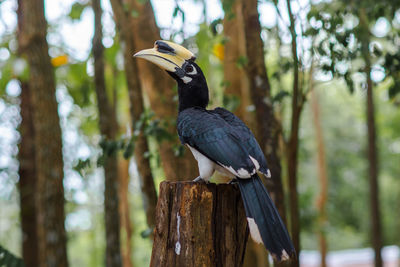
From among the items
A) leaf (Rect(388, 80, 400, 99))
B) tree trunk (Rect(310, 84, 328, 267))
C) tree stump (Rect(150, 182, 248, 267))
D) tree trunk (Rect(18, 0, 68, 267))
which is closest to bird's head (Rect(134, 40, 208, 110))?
tree stump (Rect(150, 182, 248, 267))

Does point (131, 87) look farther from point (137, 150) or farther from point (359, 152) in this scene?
point (359, 152)

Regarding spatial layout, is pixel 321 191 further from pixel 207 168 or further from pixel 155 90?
pixel 207 168

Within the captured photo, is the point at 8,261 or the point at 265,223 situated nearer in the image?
the point at 265,223

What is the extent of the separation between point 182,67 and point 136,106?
1176 millimetres

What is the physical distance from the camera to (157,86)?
441 cm

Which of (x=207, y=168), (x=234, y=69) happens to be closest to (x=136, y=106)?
(x=207, y=168)

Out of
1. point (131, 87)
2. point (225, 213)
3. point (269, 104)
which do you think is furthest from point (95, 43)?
point (225, 213)

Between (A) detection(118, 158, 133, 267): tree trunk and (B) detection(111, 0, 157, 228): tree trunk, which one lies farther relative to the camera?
(A) detection(118, 158, 133, 267): tree trunk

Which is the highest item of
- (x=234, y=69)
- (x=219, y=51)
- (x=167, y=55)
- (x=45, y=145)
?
(x=219, y=51)

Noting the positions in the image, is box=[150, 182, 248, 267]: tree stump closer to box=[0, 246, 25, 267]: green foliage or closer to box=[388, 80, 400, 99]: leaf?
box=[0, 246, 25, 267]: green foliage

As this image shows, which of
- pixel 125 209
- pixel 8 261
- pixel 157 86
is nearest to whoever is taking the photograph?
pixel 8 261

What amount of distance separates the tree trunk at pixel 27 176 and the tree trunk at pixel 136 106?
314 centimetres

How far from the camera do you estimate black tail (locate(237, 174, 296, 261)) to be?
2.07 metres

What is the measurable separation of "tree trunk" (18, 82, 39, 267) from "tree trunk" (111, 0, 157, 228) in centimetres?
314
